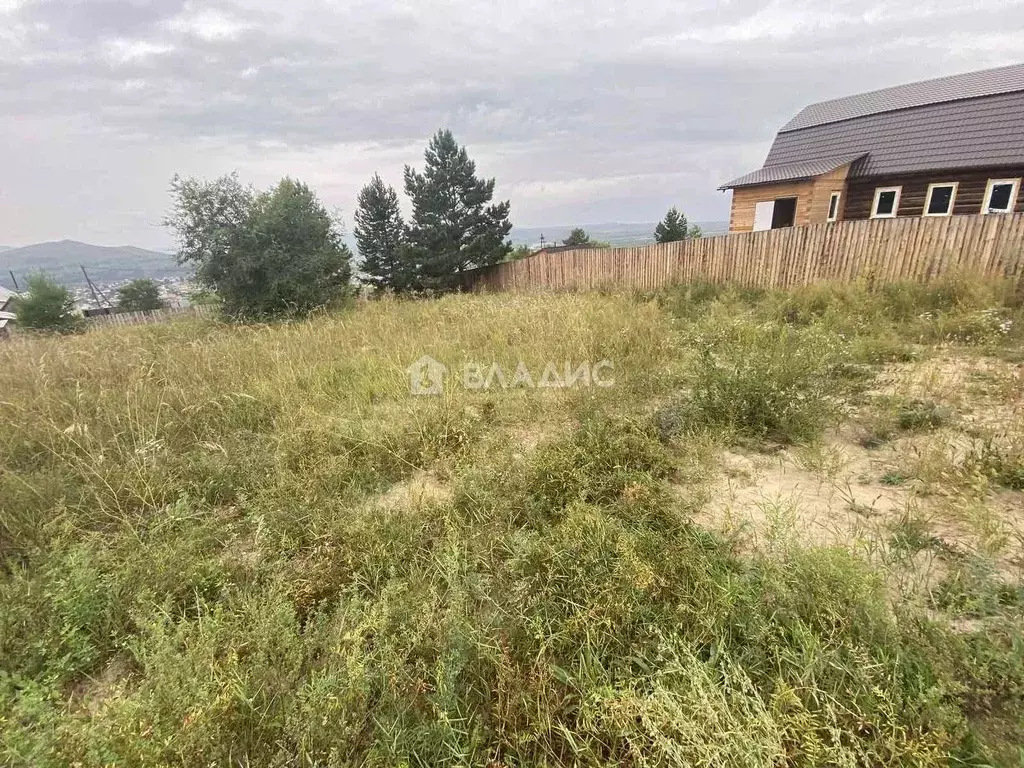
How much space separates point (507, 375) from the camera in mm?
4621

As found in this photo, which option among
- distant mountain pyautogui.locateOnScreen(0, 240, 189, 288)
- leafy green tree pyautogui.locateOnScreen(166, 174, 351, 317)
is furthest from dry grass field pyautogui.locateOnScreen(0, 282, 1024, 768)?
distant mountain pyautogui.locateOnScreen(0, 240, 189, 288)

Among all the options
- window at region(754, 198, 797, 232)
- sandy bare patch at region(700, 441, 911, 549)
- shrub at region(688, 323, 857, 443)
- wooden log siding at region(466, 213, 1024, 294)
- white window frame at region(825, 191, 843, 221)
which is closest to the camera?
sandy bare patch at region(700, 441, 911, 549)

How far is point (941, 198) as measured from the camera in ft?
39.5

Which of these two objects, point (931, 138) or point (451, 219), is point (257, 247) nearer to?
point (451, 219)

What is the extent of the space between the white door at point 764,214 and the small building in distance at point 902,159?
32 mm

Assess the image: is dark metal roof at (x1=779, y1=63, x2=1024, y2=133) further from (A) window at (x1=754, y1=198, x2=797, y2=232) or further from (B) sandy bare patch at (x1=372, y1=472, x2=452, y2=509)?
(B) sandy bare patch at (x1=372, y1=472, x2=452, y2=509)

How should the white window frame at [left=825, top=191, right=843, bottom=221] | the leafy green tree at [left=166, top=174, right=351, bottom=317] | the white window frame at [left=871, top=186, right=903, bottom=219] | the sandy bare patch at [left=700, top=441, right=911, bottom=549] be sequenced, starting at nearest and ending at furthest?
the sandy bare patch at [left=700, top=441, right=911, bottom=549] < the leafy green tree at [left=166, top=174, right=351, bottom=317] < the white window frame at [left=871, top=186, right=903, bottom=219] < the white window frame at [left=825, top=191, right=843, bottom=221]

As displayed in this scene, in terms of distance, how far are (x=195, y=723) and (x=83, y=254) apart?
4509 inches

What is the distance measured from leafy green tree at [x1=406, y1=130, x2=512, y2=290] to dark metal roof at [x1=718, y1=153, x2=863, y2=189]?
9.29m

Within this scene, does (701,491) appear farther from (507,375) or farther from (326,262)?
(326,262)

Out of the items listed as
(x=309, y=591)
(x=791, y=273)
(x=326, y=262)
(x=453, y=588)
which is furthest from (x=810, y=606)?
(x=326, y=262)

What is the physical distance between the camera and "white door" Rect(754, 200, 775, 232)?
45.8ft

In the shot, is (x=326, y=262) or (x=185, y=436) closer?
(x=185, y=436)

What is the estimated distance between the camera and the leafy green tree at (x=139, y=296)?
31328mm
